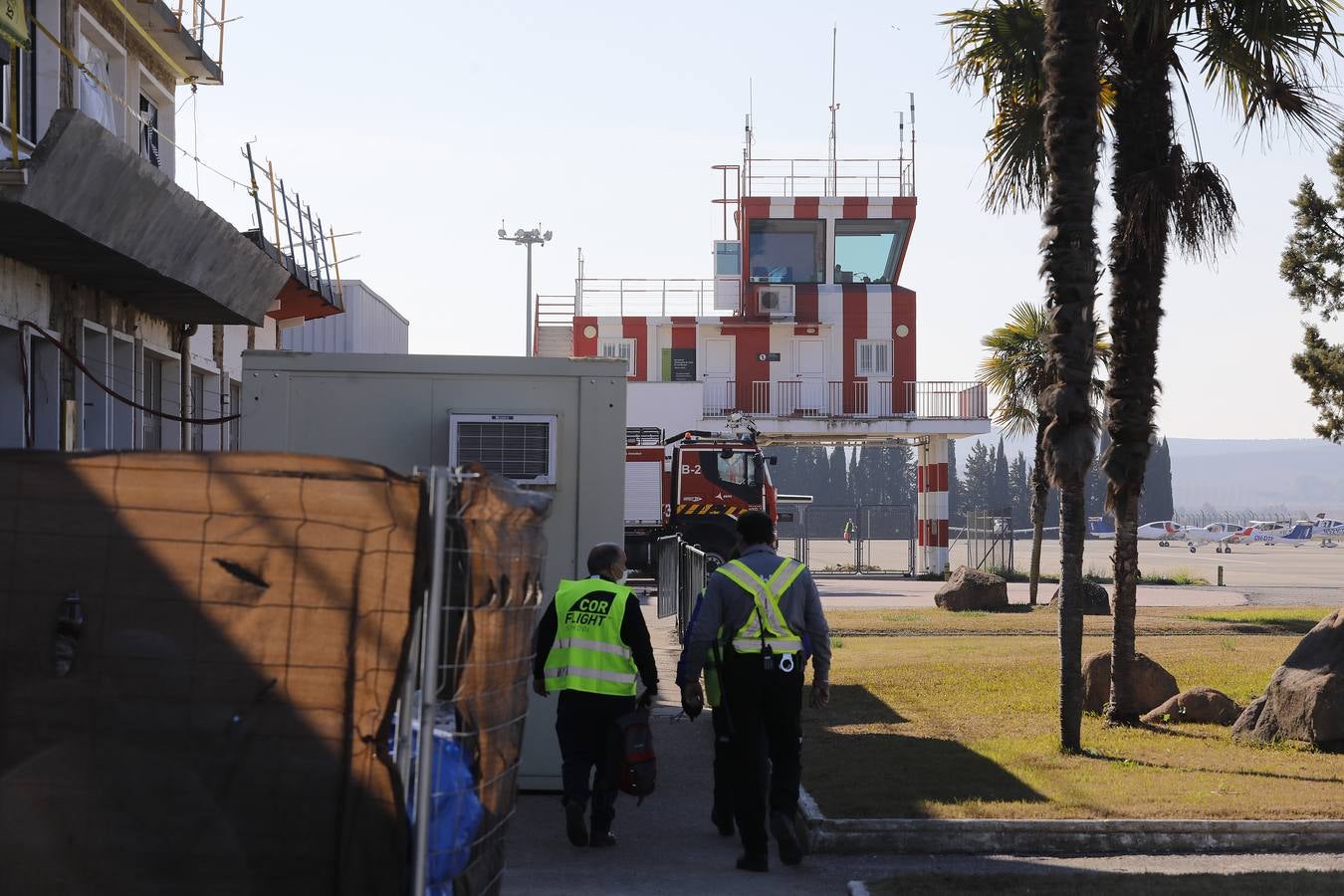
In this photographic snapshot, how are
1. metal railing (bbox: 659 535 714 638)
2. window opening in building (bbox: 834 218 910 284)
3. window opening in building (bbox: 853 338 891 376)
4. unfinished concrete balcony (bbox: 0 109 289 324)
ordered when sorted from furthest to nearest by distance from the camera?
window opening in building (bbox: 853 338 891 376)
window opening in building (bbox: 834 218 910 284)
metal railing (bbox: 659 535 714 638)
unfinished concrete balcony (bbox: 0 109 289 324)

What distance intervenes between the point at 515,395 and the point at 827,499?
144 m

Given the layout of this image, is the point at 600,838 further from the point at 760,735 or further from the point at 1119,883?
the point at 1119,883

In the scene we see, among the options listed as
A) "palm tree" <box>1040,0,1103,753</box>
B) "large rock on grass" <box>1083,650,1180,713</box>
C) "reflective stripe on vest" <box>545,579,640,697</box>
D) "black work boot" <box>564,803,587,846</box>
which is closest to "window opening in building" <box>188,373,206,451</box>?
"large rock on grass" <box>1083,650,1180,713</box>

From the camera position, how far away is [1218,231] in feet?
44.4

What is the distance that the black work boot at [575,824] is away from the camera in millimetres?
8695

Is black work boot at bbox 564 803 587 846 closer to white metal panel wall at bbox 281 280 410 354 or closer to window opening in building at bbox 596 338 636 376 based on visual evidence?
white metal panel wall at bbox 281 280 410 354

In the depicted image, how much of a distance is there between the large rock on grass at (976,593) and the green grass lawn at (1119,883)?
21058 mm

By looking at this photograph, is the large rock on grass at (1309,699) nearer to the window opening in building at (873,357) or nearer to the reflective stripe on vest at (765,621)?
the reflective stripe on vest at (765,621)

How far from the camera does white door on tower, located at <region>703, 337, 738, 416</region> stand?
46500mm

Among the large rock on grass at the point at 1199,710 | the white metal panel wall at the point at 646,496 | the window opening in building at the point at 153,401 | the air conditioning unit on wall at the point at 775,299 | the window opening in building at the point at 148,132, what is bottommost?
the large rock on grass at the point at 1199,710

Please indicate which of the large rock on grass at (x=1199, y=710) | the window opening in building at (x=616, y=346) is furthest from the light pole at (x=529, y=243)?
the large rock on grass at (x=1199, y=710)

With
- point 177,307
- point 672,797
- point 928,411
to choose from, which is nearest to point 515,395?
point 672,797

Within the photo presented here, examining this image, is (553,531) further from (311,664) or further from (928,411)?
(928,411)

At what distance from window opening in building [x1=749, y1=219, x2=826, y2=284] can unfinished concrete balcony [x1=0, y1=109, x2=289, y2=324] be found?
2868cm
